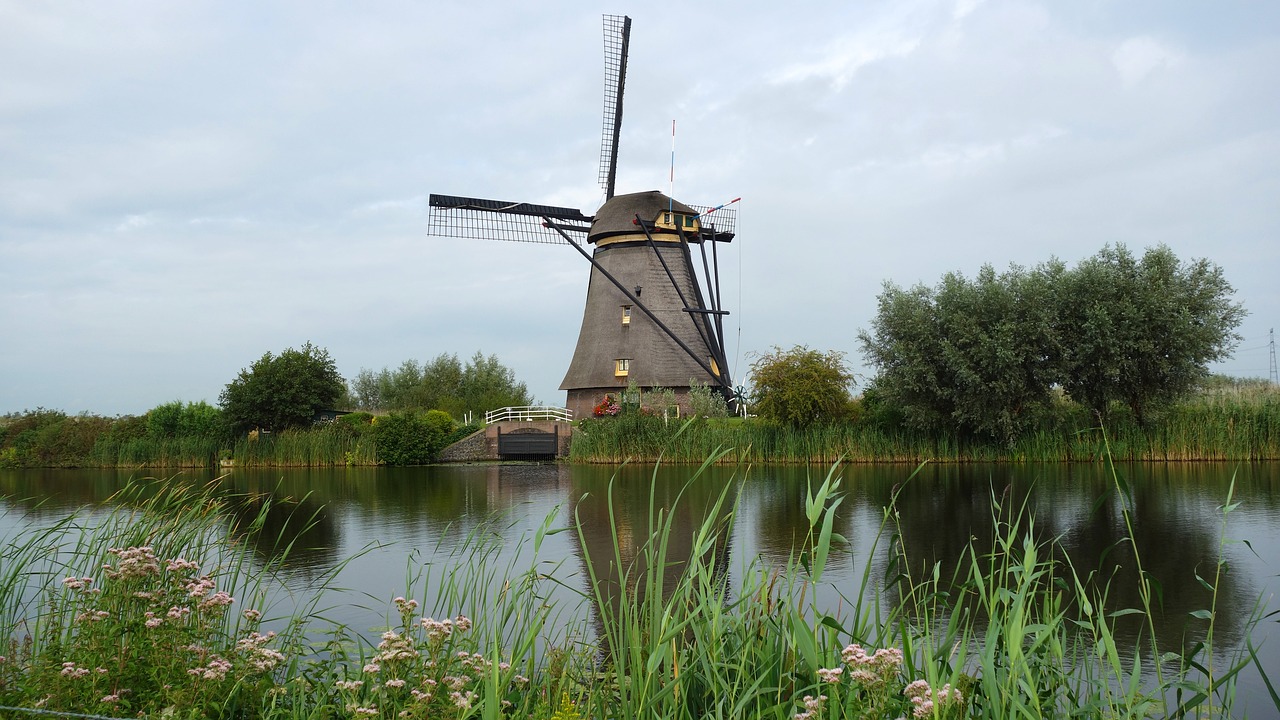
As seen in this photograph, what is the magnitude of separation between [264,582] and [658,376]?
18346mm

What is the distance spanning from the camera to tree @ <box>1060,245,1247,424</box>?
750 inches

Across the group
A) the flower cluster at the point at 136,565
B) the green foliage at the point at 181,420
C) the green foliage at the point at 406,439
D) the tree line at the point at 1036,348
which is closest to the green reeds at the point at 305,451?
the green foliage at the point at 406,439

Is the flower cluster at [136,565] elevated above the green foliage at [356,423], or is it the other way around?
the green foliage at [356,423]

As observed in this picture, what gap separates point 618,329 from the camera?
2559cm

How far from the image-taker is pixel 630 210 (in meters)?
25.2

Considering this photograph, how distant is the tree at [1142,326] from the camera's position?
19047mm

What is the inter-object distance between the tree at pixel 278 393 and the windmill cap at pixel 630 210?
9.52m

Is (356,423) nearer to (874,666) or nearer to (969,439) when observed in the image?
(969,439)

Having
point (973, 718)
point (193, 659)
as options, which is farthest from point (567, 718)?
point (193, 659)

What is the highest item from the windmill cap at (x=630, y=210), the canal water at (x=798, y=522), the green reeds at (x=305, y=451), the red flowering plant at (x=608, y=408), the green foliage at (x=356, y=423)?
the windmill cap at (x=630, y=210)

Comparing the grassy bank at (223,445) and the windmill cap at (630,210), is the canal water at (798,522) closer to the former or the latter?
the grassy bank at (223,445)

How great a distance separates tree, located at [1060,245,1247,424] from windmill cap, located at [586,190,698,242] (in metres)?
10.9

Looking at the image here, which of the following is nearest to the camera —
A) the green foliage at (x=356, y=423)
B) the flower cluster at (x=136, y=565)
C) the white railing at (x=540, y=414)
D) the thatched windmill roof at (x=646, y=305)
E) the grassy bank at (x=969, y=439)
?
the flower cluster at (x=136, y=565)

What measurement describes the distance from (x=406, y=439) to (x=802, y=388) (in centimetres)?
1097
